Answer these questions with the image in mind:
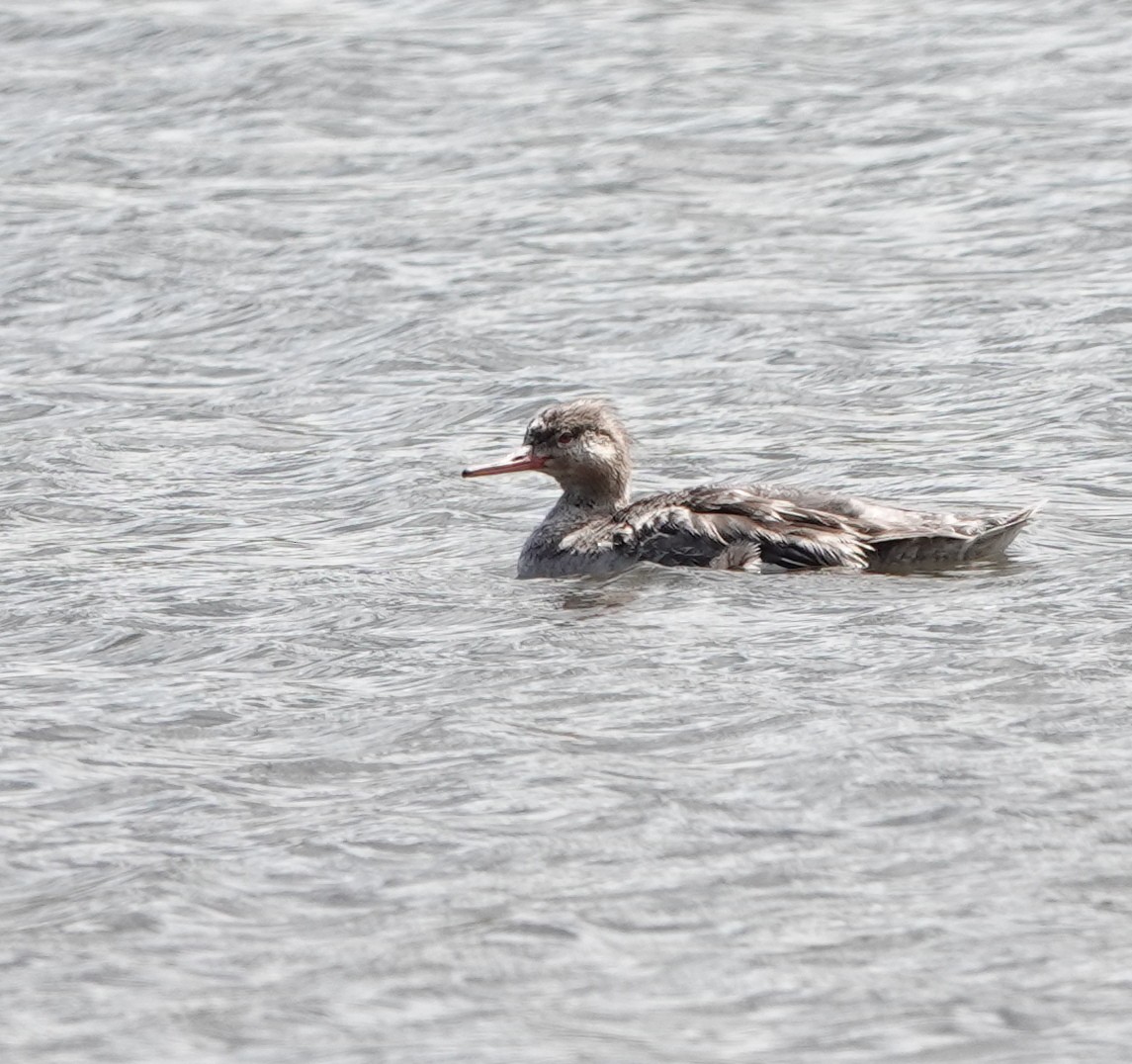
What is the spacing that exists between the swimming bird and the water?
183mm

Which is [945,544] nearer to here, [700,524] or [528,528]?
[700,524]

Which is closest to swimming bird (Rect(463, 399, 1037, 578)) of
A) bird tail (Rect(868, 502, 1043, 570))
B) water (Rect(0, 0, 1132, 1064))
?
bird tail (Rect(868, 502, 1043, 570))

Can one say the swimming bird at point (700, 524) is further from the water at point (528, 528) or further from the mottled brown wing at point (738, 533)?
the water at point (528, 528)

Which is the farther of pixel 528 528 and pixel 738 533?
pixel 528 528

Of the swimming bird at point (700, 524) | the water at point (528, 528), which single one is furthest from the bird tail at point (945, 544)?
the water at point (528, 528)

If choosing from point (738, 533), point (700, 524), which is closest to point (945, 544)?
point (738, 533)

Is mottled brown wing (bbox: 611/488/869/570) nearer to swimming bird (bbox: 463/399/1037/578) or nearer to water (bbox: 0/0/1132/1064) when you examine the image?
swimming bird (bbox: 463/399/1037/578)

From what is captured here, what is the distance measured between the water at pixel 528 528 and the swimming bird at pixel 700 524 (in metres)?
0.18

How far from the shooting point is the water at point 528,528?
6.65 metres

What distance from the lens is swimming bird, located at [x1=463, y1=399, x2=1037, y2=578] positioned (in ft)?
34.6

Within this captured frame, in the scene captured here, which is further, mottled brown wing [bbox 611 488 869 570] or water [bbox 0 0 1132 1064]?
mottled brown wing [bbox 611 488 869 570]

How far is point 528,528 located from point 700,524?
4.74ft

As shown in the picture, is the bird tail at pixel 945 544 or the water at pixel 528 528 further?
the bird tail at pixel 945 544

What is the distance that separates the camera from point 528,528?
12.0m
